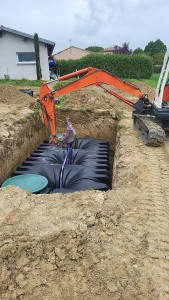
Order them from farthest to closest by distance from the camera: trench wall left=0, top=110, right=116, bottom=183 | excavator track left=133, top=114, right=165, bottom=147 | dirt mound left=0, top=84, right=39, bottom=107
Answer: dirt mound left=0, top=84, right=39, bottom=107 < trench wall left=0, top=110, right=116, bottom=183 < excavator track left=133, top=114, right=165, bottom=147

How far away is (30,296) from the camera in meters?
2.23

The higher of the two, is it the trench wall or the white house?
the white house

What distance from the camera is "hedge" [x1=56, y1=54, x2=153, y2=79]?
2512cm

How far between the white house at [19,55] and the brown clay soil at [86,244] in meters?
18.0

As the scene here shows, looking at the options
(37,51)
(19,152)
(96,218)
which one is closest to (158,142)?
(96,218)

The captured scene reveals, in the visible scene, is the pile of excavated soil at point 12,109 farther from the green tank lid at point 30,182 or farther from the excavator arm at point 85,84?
the green tank lid at point 30,182

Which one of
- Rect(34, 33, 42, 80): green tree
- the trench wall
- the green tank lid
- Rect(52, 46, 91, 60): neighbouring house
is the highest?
Rect(52, 46, 91, 60): neighbouring house

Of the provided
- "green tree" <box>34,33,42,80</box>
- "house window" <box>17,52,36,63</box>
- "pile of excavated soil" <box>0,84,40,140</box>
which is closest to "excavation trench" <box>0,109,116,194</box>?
"pile of excavated soil" <box>0,84,40,140</box>

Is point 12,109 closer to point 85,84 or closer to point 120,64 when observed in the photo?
point 85,84

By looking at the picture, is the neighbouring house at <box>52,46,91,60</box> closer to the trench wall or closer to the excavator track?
the trench wall

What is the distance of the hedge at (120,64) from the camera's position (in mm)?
25125

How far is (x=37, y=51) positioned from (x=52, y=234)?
18565 mm

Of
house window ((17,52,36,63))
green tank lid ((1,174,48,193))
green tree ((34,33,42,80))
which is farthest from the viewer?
house window ((17,52,36,63))

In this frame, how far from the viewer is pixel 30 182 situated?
4977 mm
